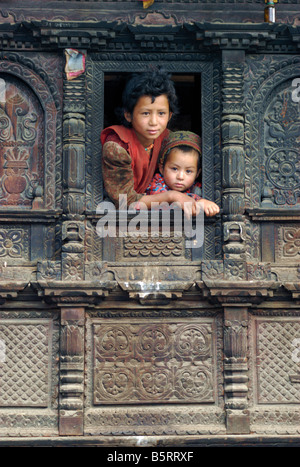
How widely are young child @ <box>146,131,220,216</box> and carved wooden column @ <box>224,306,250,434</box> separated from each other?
124 cm

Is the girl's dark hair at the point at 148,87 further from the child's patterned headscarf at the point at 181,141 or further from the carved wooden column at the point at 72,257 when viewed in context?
the carved wooden column at the point at 72,257

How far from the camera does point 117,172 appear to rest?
7871 millimetres

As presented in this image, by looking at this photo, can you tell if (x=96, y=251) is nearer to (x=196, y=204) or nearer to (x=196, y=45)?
(x=196, y=204)

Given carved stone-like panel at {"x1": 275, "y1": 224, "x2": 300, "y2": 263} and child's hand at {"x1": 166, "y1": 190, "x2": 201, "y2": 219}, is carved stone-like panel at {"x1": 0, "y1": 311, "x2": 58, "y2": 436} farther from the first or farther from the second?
carved stone-like panel at {"x1": 275, "y1": 224, "x2": 300, "y2": 263}

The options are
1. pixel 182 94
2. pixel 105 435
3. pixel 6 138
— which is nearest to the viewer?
pixel 105 435

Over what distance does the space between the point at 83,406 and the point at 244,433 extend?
1567 millimetres

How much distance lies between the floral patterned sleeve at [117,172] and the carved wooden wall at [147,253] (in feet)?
0.57

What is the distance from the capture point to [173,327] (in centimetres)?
787

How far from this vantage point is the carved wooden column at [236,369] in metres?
7.64

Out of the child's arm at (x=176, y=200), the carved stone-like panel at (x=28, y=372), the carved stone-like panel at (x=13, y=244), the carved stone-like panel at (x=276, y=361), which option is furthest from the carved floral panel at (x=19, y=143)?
the carved stone-like panel at (x=276, y=361)

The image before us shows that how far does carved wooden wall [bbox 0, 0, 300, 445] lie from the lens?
25.3 feet

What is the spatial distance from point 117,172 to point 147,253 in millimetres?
858

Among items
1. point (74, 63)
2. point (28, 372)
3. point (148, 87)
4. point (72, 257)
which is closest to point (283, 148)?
point (148, 87)

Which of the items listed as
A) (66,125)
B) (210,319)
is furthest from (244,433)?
(66,125)
